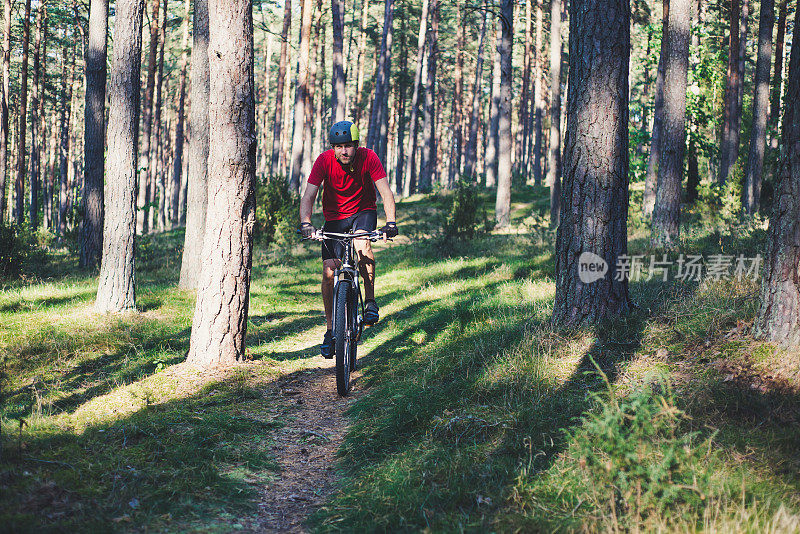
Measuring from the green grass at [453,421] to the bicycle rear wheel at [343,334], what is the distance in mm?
291

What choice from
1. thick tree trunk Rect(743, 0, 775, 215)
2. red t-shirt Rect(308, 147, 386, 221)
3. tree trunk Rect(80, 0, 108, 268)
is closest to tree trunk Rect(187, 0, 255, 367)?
red t-shirt Rect(308, 147, 386, 221)

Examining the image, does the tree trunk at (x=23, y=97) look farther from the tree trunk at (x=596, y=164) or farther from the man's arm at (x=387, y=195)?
the tree trunk at (x=596, y=164)

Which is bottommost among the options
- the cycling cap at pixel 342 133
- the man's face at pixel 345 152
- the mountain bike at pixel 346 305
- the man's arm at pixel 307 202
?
the mountain bike at pixel 346 305

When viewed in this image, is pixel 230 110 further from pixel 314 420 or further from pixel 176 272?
pixel 176 272

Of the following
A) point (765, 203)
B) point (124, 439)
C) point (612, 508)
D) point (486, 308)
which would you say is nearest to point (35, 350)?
point (124, 439)

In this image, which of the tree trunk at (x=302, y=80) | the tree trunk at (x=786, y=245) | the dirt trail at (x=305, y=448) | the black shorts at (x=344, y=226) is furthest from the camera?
the tree trunk at (x=302, y=80)

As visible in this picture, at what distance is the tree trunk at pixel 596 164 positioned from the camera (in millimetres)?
6012

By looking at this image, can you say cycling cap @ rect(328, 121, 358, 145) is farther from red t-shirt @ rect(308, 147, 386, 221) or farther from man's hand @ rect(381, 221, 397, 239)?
man's hand @ rect(381, 221, 397, 239)

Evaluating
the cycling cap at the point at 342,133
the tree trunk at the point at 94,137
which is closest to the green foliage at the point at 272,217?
the tree trunk at the point at 94,137

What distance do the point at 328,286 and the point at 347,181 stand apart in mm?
1161

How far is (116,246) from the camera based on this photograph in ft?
27.9

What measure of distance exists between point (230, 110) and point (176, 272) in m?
8.13

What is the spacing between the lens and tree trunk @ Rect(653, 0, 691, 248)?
1147cm

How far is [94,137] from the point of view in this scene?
13.2 meters
